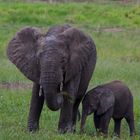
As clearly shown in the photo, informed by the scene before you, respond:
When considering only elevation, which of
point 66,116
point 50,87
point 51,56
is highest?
point 51,56

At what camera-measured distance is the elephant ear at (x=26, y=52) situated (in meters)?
8.94

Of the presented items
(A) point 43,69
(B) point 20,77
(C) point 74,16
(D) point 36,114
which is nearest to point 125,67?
(B) point 20,77

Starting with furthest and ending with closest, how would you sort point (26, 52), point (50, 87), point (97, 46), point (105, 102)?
point (97, 46), point (105, 102), point (26, 52), point (50, 87)

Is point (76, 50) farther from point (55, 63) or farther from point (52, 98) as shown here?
point (52, 98)

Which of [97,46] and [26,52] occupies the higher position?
[26,52]

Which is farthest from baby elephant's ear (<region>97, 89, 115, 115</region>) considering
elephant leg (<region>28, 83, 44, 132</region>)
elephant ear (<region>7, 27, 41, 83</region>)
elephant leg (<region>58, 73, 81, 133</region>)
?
elephant ear (<region>7, 27, 41, 83</region>)

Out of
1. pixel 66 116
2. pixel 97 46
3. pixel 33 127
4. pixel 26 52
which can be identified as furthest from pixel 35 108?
pixel 97 46

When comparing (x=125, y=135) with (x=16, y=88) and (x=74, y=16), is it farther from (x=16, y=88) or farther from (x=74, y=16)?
(x=74, y=16)

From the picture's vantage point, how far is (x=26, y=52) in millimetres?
9102

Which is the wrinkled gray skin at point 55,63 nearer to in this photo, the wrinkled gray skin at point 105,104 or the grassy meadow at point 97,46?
the wrinkled gray skin at point 105,104

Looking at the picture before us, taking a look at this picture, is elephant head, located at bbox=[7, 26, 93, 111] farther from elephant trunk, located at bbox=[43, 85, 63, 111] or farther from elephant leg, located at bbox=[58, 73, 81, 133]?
elephant leg, located at bbox=[58, 73, 81, 133]

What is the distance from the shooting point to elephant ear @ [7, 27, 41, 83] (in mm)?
8938

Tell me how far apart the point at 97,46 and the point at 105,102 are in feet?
39.3

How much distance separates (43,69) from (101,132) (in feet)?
6.43
